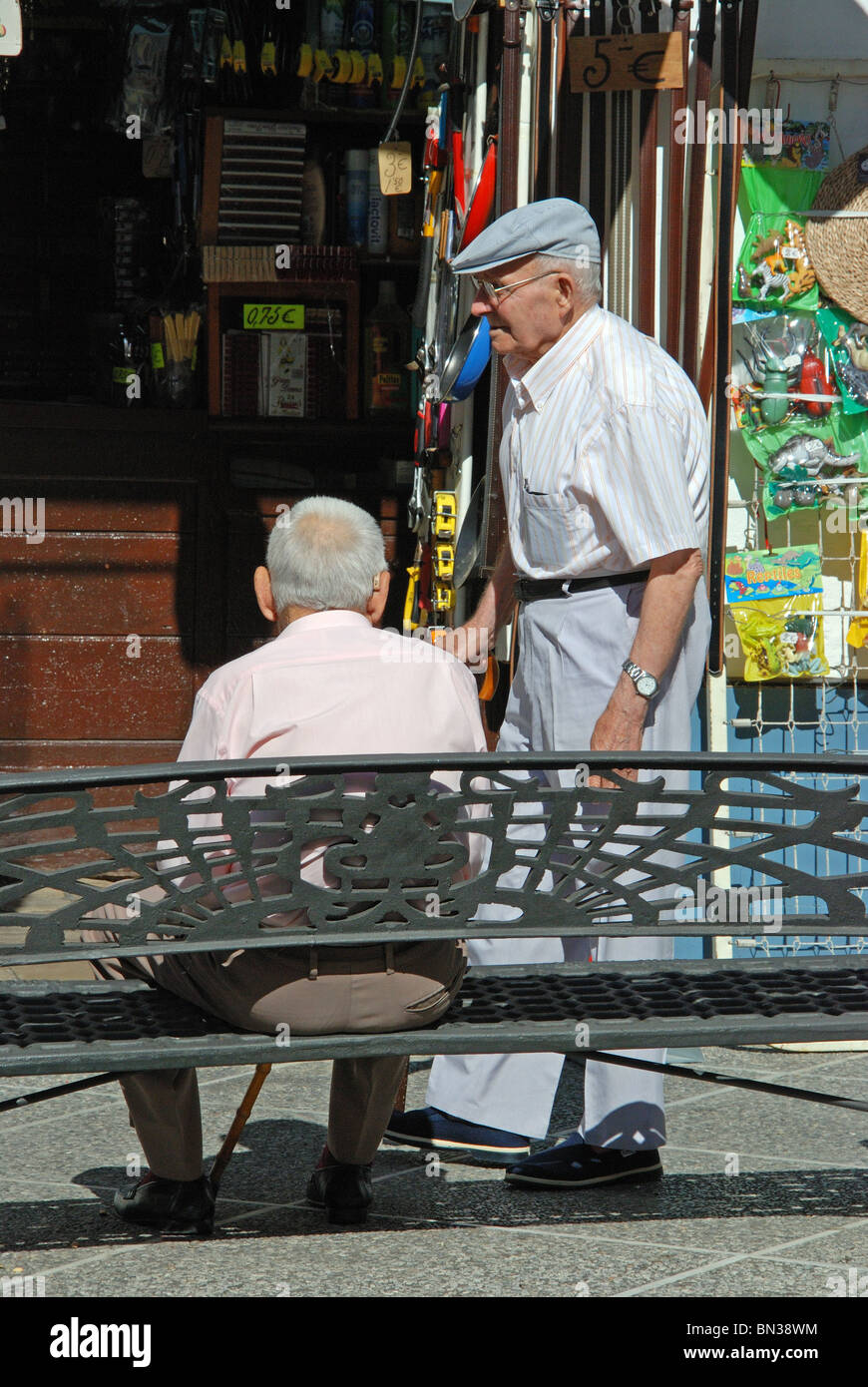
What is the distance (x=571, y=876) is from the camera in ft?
9.56

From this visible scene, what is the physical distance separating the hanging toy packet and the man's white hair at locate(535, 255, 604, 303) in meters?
1.38

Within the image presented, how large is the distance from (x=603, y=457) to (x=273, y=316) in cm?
295

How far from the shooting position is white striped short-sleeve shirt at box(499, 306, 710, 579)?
340 cm

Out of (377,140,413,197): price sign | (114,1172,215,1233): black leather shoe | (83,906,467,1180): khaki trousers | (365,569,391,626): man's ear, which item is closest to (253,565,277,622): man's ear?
(365,569,391,626): man's ear

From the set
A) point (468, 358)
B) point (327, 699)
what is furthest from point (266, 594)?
point (468, 358)

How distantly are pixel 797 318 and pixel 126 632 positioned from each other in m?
2.73

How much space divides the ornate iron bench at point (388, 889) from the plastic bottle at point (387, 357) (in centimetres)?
332

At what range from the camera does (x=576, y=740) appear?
12.0 ft

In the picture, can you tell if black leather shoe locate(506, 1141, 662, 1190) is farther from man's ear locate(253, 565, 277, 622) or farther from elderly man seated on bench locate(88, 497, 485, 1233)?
man's ear locate(253, 565, 277, 622)

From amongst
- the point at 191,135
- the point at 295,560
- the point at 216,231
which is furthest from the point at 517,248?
the point at 191,135

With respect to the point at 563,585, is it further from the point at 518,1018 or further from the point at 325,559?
the point at 518,1018

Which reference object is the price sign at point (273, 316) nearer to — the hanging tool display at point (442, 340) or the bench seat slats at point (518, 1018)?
the hanging tool display at point (442, 340)

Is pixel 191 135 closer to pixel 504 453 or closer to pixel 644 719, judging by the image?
pixel 504 453
